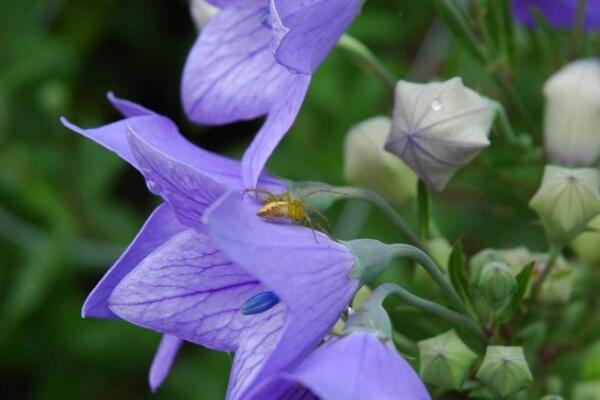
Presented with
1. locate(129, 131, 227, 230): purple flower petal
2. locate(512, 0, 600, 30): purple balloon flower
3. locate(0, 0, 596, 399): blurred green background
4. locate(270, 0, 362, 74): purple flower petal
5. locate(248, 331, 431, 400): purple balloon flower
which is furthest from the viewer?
locate(0, 0, 596, 399): blurred green background

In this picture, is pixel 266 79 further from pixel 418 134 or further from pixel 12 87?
pixel 12 87

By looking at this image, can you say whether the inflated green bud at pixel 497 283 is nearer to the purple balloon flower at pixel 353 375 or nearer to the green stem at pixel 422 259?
the green stem at pixel 422 259

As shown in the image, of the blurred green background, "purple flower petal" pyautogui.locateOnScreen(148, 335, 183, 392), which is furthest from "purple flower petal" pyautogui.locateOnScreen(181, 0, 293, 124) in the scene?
the blurred green background

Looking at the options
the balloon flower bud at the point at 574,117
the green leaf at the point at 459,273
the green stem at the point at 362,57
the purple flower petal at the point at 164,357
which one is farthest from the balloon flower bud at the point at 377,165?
the purple flower petal at the point at 164,357

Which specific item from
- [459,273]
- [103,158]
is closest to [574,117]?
[459,273]

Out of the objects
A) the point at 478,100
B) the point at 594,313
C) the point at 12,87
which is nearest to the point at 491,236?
the point at 594,313

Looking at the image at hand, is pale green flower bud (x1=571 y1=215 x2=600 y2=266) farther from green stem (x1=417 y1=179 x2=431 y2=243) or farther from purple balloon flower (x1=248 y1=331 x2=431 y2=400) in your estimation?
purple balloon flower (x1=248 y1=331 x2=431 y2=400)
